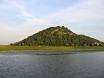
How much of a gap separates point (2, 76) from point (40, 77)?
8.59 metres

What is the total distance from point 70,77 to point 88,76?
169 inches

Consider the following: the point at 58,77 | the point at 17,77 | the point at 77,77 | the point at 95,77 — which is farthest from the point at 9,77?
the point at 95,77

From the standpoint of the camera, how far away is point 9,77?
49.8m

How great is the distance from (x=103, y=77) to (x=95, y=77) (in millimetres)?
1775

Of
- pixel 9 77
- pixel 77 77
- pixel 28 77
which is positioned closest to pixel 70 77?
pixel 77 77

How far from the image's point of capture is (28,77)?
164ft

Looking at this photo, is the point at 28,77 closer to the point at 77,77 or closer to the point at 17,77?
the point at 17,77

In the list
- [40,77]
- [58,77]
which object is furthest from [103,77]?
[40,77]

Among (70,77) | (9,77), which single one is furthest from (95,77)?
(9,77)

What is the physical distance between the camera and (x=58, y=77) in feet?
167

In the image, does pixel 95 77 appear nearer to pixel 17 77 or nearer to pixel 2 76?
pixel 17 77

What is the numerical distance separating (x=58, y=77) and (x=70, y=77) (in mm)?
2650

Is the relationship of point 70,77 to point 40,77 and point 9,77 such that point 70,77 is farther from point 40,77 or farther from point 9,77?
point 9,77

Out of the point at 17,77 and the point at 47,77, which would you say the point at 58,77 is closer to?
the point at 47,77
